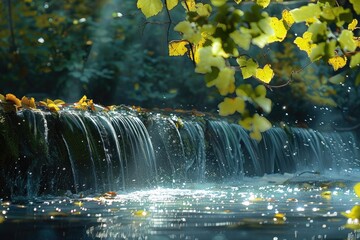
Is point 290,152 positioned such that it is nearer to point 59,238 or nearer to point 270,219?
point 270,219

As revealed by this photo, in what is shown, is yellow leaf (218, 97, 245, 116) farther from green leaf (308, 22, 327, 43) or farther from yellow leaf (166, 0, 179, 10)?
yellow leaf (166, 0, 179, 10)

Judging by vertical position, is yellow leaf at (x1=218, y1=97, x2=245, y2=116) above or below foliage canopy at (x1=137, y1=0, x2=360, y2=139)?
below

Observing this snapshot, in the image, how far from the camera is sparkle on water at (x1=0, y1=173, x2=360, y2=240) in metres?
3.80

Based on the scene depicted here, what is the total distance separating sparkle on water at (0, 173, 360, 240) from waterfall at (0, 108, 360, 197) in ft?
A: 1.50

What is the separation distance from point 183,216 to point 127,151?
372cm

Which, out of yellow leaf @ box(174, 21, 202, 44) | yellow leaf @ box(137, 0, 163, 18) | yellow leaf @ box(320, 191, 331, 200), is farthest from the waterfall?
yellow leaf @ box(174, 21, 202, 44)

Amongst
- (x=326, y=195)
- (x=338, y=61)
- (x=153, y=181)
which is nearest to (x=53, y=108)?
(x=153, y=181)

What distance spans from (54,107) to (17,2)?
772 centimetres

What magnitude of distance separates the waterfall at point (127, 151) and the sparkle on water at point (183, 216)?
1.50 feet

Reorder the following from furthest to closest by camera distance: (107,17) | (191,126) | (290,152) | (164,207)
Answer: (107,17) < (290,152) < (191,126) < (164,207)

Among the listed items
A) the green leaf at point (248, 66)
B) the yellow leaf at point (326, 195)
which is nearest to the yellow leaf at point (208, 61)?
the green leaf at point (248, 66)

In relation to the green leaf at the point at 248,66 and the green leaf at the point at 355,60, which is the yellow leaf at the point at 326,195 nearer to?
the green leaf at the point at 248,66

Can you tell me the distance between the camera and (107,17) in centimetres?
1559

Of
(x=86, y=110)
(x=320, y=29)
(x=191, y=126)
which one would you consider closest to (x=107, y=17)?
(x=191, y=126)
